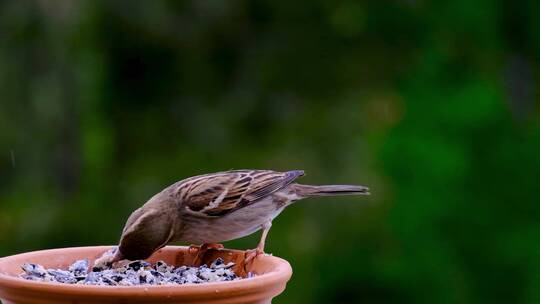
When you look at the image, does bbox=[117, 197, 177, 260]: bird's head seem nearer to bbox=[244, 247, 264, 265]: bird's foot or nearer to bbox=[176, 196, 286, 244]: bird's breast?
bbox=[176, 196, 286, 244]: bird's breast

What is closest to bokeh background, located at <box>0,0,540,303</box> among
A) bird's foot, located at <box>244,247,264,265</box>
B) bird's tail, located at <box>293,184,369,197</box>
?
bird's tail, located at <box>293,184,369,197</box>

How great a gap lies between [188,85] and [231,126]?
1.50ft

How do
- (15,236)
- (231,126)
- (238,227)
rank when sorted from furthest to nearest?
(231,126) < (15,236) < (238,227)

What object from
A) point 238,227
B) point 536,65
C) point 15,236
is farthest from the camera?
point 536,65

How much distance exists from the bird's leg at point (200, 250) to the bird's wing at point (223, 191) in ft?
0.40

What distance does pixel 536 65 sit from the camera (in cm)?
821

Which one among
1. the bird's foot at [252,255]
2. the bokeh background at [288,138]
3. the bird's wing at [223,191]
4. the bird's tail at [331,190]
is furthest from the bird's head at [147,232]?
the bokeh background at [288,138]

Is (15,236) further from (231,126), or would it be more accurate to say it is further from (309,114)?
(309,114)

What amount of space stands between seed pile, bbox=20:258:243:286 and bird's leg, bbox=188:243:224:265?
0.10m

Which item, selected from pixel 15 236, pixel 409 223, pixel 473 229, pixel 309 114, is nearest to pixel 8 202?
pixel 15 236

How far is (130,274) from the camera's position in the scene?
290 centimetres

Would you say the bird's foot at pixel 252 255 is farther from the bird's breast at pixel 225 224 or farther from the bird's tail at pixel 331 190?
the bird's tail at pixel 331 190

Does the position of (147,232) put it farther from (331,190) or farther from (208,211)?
(331,190)

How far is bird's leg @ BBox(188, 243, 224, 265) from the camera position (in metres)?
3.20
